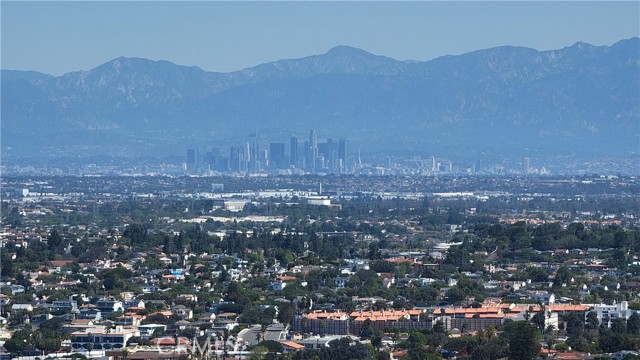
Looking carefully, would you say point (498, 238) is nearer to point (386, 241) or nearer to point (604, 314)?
point (386, 241)

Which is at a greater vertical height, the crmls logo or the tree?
the tree

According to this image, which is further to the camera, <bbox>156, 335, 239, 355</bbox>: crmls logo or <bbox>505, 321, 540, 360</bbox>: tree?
<bbox>156, 335, 239, 355</bbox>: crmls logo

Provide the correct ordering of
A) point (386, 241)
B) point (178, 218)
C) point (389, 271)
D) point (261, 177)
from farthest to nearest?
1. point (261, 177)
2. point (178, 218)
3. point (386, 241)
4. point (389, 271)

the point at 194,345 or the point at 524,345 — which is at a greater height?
the point at 524,345

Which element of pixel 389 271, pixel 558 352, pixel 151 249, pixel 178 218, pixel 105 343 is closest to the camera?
pixel 558 352

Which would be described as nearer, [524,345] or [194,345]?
[524,345]

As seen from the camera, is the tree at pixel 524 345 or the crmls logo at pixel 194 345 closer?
the tree at pixel 524 345

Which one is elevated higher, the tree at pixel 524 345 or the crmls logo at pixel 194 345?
the tree at pixel 524 345

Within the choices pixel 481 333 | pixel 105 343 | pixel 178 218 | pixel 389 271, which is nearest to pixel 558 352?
pixel 481 333
